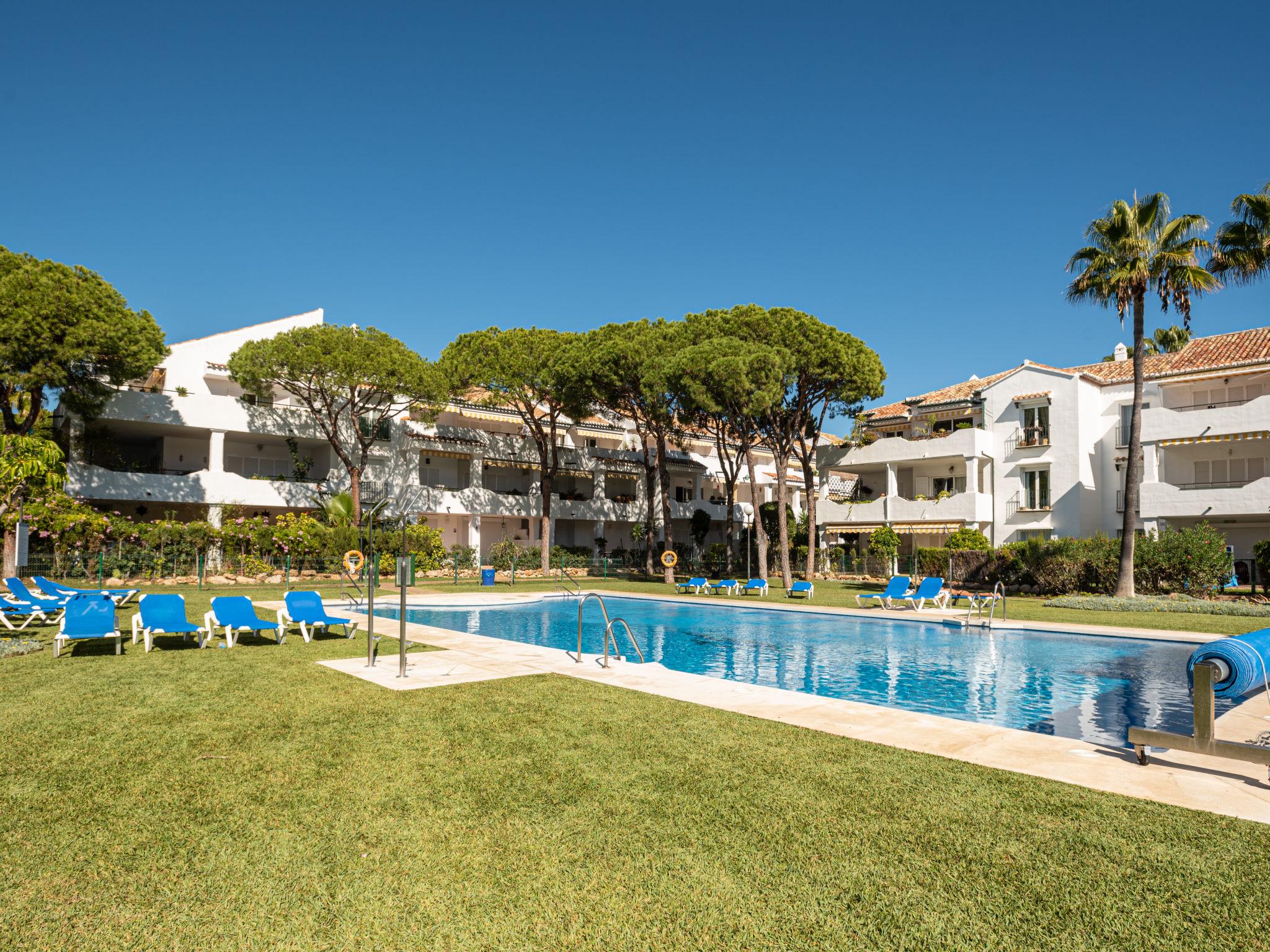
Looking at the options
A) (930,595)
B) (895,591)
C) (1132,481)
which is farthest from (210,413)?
(1132,481)

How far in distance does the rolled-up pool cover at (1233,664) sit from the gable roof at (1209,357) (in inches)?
1241

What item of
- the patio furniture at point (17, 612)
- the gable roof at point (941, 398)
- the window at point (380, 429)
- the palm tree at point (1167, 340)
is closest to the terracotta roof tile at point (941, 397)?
the gable roof at point (941, 398)

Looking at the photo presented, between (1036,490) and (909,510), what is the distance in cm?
541

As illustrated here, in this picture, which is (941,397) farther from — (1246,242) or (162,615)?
(162,615)

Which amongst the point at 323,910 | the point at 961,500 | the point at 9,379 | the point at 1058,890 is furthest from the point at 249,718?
the point at 961,500

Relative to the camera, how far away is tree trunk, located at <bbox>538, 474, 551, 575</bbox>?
39250 millimetres

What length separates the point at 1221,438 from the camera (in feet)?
98.1

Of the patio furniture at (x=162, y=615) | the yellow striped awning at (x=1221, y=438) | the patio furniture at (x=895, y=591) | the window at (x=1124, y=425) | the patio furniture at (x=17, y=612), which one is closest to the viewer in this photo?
the patio furniture at (x=162, y=615)

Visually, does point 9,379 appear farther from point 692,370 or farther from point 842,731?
point 842,731

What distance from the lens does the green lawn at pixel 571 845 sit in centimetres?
366

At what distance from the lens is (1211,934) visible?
3.59 meters

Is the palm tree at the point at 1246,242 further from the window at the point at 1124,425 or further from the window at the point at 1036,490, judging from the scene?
the window at the point at 1036,490

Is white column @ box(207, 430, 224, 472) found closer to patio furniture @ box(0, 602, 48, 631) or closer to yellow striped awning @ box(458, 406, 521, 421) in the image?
yellow striped awning @ box(458, 406, 521, 421)

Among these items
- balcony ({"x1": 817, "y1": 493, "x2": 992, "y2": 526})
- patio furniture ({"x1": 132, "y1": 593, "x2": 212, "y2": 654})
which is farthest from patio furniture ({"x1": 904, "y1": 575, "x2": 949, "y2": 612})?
patio furniture ({"x1": 132, "y1": 593, "x2": 212, "y2": 654})
